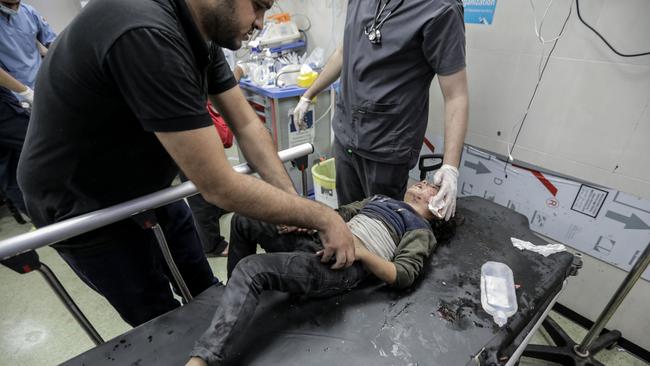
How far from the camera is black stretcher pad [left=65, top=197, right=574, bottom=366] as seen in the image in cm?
90

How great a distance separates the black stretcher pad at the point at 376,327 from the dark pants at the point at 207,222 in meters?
0.99

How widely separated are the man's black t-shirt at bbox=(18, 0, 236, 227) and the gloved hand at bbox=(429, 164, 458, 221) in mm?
916

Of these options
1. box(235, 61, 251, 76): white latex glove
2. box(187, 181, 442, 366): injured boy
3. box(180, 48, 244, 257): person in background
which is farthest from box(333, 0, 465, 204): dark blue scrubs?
box(235, 61, 251, 76): white latex glove

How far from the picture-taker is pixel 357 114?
1.45 meters

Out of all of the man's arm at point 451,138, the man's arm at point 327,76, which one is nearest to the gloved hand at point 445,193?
the man's arm at point 451,138

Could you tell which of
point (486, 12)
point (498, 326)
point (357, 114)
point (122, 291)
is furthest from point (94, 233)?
point (486, 12)

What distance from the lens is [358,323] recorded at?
984 millimetres

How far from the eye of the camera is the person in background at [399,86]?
3.91ft

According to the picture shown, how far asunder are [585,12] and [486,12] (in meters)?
0.41

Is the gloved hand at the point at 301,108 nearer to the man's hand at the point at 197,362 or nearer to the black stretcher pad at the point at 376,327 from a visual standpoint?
the black stretcher pad at the point at 376,327

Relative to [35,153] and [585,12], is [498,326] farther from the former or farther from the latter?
[35,153]

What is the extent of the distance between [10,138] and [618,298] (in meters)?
3.33

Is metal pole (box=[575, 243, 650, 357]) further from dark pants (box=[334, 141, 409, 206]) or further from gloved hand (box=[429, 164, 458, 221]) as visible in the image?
dark pants (box=[334, 141, 409, 206])

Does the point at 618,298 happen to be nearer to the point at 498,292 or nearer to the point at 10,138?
the point at 498,292
